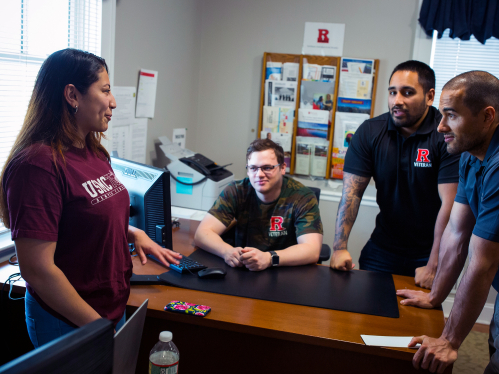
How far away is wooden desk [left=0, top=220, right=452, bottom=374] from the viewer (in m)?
1.30

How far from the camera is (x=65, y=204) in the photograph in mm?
1037

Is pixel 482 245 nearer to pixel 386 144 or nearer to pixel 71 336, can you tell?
pixel 386 144

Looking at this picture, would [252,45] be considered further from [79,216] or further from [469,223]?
[79,216]

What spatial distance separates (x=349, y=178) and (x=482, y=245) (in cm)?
96

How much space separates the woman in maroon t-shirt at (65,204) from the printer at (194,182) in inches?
55.5

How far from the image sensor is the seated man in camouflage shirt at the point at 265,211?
78.7 inches

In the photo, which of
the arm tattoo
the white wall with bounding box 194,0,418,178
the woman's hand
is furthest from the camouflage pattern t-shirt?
the white wall with bounding box 194,0,418,178

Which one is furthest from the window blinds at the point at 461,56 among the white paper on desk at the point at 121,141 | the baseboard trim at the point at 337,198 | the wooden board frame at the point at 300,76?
the white paper on desk at the point at 121,141

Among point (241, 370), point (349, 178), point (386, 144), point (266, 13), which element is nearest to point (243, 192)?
point (349, 178)

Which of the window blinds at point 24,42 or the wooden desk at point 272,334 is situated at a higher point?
the window blinds at point 24,42

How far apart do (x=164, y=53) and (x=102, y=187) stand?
2.00 m

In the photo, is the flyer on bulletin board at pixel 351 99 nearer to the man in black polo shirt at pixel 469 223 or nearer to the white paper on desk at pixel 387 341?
the man in black polo shirt at pixel 469 223

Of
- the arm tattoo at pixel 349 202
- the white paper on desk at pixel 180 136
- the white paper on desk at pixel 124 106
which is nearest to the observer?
the arm tattoo at pixel 349 202

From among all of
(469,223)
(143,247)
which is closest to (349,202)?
(469,223)
